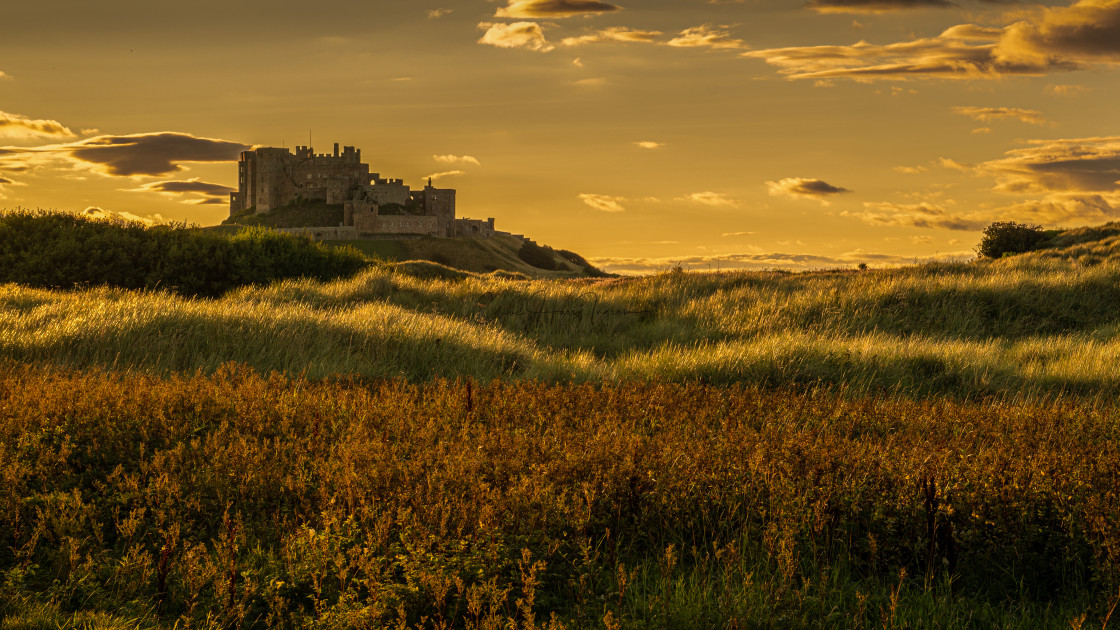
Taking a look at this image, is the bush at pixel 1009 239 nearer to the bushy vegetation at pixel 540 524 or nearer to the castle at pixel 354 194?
the bushy vegetation at pixel 540 524

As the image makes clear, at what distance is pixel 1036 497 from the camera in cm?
536

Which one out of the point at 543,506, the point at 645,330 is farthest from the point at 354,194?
the point at 543,506

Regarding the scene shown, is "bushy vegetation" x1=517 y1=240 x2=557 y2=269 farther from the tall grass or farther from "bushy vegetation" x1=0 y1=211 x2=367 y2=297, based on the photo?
the tall grass

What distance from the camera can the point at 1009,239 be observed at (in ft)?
121

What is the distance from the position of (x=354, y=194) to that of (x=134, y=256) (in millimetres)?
68644

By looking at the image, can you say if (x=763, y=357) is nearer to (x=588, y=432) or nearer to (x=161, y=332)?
(x=588, y=432)

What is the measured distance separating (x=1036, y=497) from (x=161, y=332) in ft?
41.8

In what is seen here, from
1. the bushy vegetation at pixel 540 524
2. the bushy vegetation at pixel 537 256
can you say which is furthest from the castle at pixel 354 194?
the bushy vegetation at pixel 540 524

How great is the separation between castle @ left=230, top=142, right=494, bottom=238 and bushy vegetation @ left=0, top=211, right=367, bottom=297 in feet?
192

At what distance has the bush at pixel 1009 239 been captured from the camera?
121 feet

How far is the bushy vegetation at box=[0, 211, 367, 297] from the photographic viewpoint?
85.1ft

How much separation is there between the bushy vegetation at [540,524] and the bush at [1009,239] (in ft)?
109

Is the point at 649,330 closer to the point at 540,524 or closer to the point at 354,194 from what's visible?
the point at 540,524

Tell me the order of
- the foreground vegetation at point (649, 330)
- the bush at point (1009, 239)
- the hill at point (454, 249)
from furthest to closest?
the hill at point (454, 249)
the bush at point (1009, 239)
the foreground vegetation at point (649, 330)
